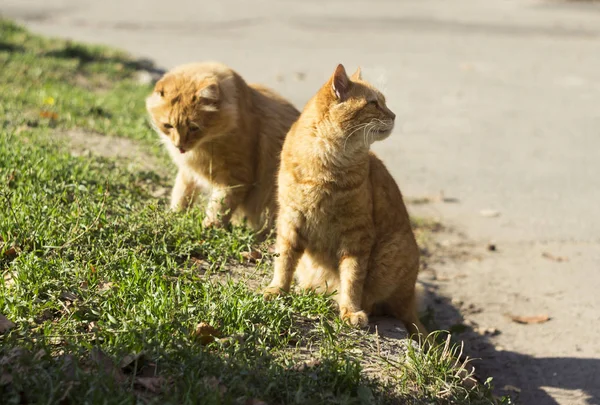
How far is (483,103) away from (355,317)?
22.4 feet

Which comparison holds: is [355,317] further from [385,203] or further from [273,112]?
[273,112]

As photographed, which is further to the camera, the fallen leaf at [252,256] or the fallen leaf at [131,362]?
the fallen leaf at [252,256]

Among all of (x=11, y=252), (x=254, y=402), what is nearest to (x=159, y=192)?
(x=11, y=252)

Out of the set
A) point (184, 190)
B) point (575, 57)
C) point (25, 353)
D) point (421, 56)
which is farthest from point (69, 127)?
point (575, 57)

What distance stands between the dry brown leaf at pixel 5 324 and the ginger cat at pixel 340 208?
135 cm

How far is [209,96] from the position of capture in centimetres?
525

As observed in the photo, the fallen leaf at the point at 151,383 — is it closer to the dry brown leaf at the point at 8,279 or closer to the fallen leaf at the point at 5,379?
the fallen leaf at the point at 5,379

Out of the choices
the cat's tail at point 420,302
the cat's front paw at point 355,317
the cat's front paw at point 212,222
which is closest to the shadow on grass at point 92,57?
the cat's front paw at point 212,222

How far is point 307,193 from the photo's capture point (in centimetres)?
441

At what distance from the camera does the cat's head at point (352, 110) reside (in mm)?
4414

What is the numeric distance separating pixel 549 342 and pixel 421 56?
825 centimetres

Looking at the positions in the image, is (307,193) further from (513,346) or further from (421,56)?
(421,56)

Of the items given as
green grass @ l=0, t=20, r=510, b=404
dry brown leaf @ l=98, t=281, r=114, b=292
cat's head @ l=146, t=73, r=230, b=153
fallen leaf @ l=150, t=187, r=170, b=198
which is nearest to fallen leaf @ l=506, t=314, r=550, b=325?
green grass @ l=0, t=20, r=510, b=404

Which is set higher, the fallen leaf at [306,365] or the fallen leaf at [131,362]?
the fallen leaf at [131,362]
